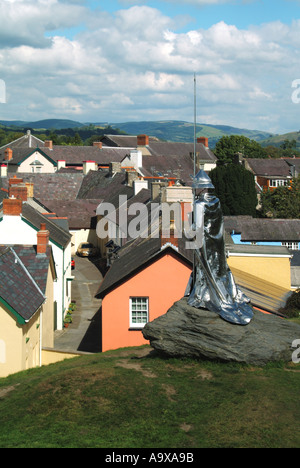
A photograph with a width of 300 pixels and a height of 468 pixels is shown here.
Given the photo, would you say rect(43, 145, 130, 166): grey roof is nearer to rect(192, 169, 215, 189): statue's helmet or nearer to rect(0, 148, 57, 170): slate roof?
rect(0, 148, 57, 170): slate roof

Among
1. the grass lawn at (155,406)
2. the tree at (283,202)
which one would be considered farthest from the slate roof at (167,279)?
the tree at (283,202)

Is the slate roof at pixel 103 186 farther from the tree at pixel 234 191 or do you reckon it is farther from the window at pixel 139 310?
the window at pixel 139 310

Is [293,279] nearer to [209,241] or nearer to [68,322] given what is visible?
[68,322]

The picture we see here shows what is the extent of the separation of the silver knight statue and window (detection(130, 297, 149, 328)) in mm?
9194

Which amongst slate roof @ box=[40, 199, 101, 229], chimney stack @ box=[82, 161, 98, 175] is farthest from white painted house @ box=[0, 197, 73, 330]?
chimney stack @ box=[82, 161, 98, 175]

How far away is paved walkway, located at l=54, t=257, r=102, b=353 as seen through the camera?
1256 inches

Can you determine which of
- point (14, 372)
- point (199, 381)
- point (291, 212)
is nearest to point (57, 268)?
point (14, 372)

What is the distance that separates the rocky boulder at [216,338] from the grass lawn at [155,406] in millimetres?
301

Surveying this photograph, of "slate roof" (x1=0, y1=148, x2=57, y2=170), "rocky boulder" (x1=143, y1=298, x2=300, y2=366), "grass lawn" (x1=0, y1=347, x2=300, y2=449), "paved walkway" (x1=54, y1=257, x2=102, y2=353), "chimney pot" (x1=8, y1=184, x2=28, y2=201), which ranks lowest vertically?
"paved walkway" (x1=54, y1=257, x2=102, y2=353)

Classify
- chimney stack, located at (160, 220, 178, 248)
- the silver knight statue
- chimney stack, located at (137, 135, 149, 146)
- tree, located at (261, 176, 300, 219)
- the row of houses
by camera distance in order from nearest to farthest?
the silver knight statue → the row of houses → chimney stack, located at (160, 220, 178, 248) → tree, located at (261, 176, 300, 219) → chimney stack, located at (137, 135, 149, 146)

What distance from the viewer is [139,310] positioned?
2753 centimetres

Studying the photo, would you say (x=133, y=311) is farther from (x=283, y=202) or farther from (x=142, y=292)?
(x=283, y=202)

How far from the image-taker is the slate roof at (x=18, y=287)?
891 inches

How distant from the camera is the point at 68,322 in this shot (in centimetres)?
3669
